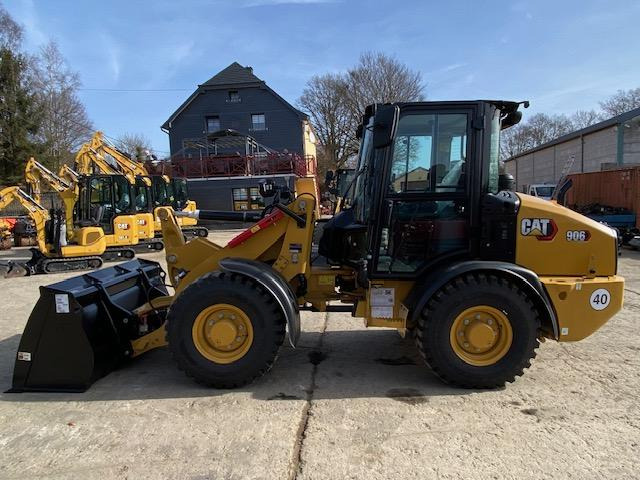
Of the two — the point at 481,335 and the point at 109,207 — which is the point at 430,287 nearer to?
the point at 481,335

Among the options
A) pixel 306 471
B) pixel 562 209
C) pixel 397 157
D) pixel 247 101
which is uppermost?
pixel 247 101

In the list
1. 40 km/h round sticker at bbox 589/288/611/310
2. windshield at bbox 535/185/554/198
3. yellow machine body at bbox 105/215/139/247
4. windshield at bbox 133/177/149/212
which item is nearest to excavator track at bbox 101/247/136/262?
yellow machine body at bbox 105/215/139/247

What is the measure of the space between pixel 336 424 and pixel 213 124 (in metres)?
32.5

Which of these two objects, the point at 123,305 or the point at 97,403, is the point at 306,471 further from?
the point at 123,305

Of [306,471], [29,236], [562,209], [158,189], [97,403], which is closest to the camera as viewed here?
[306,471]

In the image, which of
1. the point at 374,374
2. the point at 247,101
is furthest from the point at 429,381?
the point at 247,101

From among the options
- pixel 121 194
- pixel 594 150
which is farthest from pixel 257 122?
pixel 594 150

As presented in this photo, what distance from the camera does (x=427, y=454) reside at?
2.95 metres

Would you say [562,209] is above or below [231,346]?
above

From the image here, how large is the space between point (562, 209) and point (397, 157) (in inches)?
61.7

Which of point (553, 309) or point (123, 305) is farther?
point (123, 305)

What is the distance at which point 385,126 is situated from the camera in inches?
145

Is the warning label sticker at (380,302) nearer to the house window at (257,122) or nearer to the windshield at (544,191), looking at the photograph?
the windshield at (544,191)

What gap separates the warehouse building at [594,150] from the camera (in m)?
23.1
